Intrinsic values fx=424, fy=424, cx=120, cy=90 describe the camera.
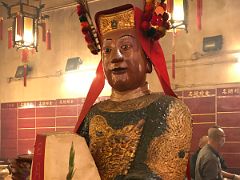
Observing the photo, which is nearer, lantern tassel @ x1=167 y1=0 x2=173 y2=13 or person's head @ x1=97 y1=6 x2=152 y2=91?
person's head @ x1=97 y1=6 x2=152 y2=91

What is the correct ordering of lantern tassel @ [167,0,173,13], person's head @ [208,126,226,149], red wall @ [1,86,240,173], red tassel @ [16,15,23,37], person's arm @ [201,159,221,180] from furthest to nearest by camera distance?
red tassel @ [16,15,23,37] → red wall @ [1,86,240,173] → lantern tassel @ [167,0,173,13] → person's head @ [208,126,226,149] → person's arm @ [201,159,221,180]

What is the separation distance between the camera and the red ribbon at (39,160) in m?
1.81

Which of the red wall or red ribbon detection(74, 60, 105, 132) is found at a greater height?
red ribbon detection(74, 60, 105, 132)

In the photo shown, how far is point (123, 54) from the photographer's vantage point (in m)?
2.09

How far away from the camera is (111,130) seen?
2055 millimetres

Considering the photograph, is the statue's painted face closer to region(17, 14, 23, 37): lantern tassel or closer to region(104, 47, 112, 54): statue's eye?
region(104, 47, 112, 54): statue's eye

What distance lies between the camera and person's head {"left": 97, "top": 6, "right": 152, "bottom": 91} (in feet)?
6.84

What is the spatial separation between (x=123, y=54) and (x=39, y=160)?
2.15 ft

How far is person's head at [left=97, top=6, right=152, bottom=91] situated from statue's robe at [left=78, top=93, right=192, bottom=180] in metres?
0.11

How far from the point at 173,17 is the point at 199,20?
0.57 m

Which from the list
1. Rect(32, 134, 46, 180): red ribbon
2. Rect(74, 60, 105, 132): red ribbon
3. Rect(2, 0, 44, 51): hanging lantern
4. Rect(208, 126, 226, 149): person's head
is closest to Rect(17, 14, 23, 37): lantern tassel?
Rect(2, 0, 44, 51): hanging lantern

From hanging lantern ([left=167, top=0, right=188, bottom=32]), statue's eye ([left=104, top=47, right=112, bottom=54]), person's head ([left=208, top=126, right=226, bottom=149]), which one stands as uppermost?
→ hanging lantern ([left=167, top=0, right=188, bottom=32])

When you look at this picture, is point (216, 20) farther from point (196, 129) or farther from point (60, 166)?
point (60, 166)

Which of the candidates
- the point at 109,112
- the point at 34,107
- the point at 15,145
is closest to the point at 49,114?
the point at 34,107
